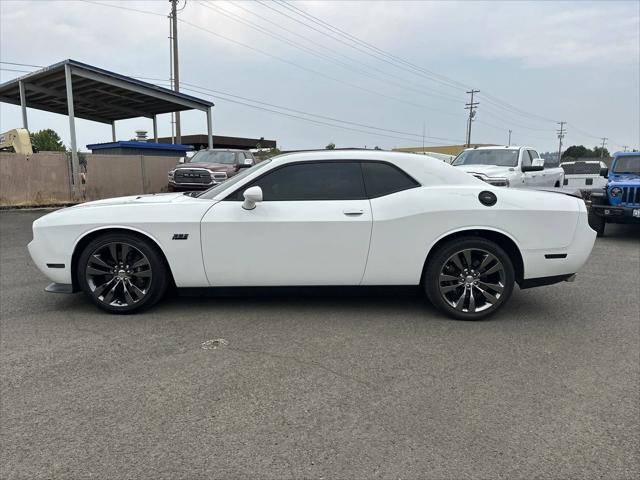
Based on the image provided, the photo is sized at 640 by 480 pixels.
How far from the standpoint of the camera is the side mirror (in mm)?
4160

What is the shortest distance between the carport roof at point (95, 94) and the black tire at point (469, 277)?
1654 centimetres

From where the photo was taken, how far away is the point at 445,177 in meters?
4.51

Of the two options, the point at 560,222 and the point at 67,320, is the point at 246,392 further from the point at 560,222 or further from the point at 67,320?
the point at 560,222

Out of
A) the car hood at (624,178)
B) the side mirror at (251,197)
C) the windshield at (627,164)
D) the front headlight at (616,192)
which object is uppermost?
the windshield at (627,164)

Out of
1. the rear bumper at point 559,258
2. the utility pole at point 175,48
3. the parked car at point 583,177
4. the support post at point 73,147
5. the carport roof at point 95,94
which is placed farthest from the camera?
the utility pole at point 175,48

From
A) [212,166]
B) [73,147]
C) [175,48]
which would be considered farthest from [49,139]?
[212,166]

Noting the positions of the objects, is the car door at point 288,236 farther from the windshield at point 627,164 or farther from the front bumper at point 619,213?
the windshield at point 627,164

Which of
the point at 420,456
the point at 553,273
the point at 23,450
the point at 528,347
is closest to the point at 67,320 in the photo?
the point at 23,450

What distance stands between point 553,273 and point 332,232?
2151 mm

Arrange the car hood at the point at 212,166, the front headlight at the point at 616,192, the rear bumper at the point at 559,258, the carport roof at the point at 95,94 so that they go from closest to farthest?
1. the rear bumper at the point at 559,258
2. the front headlight at the point at 616,192
3. the car hood at the point at 212,166
4. the carport roof at the point at 95,94

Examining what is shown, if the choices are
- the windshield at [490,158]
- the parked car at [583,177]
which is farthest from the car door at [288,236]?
the parked car at [583,177]

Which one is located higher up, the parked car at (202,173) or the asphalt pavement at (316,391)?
the parked car at (202,173)

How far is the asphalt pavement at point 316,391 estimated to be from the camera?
92.4 inches

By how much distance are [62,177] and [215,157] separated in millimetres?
5580
